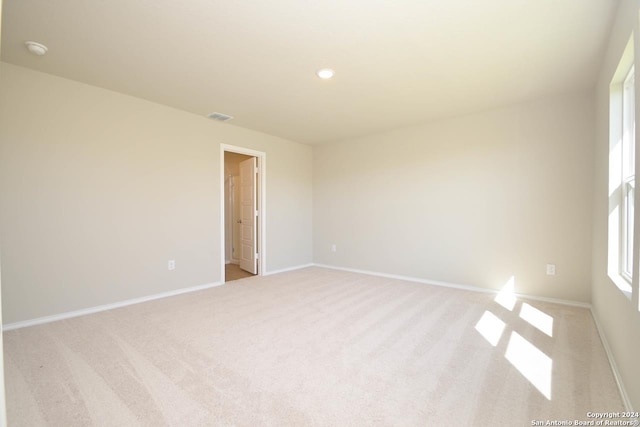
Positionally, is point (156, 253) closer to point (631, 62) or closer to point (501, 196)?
point (501, 196)

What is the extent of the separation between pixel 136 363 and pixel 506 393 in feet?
8.17

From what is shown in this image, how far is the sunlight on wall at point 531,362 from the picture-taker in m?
1.80

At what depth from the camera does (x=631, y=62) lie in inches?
75.7

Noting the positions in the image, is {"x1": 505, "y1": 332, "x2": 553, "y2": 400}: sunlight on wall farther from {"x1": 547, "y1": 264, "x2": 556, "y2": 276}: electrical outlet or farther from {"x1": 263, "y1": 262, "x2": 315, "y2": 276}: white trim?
{"x1": 263, "y1": 262, "x2": 315, "y2": 276}: white trim

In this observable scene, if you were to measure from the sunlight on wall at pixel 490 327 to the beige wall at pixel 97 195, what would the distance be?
11.2 feet

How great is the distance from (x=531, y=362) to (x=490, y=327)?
2.01 ft

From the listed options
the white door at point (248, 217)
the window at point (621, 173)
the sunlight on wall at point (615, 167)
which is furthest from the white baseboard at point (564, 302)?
the white door at point (248, 217)

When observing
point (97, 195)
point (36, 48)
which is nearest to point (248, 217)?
point (97, 195)

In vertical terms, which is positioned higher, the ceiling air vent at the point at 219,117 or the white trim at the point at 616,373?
the ceiling air vent at the point at 219,117

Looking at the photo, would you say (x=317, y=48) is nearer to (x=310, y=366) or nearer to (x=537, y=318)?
(x=310, y=366)

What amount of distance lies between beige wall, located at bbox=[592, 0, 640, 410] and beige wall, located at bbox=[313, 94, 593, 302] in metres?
0.29

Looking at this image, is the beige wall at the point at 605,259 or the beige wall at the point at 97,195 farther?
the beige wall at the point at 97,195

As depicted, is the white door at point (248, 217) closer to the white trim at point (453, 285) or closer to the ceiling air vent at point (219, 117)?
the ceiling air vent at point (219, 117)

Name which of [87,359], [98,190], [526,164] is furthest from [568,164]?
[98,190]
